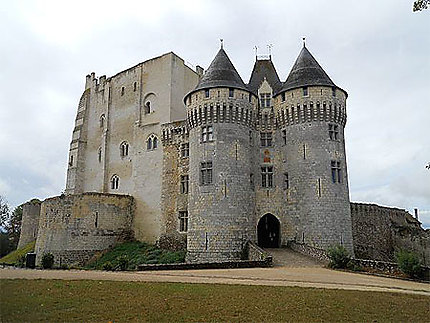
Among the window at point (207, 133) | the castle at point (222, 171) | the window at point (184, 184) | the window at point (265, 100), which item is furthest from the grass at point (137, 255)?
the window at point (265, 100)

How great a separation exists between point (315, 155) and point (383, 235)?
14.1 meters

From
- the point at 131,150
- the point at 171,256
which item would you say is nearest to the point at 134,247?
the point at 171,256

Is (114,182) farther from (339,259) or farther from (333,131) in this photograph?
(339,259)

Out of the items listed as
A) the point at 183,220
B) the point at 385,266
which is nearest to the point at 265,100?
the point at 183,220

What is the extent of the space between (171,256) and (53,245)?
11.0 metres

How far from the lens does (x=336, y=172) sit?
30141mm

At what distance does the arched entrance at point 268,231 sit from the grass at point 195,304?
1762 cm

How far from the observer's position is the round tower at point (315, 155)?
2908 centimetres

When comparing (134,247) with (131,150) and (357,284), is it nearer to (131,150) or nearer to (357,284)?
(131,150)

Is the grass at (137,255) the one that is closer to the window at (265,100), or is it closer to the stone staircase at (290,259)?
the stone staircase at (290,259)

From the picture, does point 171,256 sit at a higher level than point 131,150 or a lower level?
lower

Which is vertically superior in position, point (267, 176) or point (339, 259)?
point (267, 176)

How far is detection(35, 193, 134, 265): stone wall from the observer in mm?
35094

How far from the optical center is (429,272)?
19.3 m
